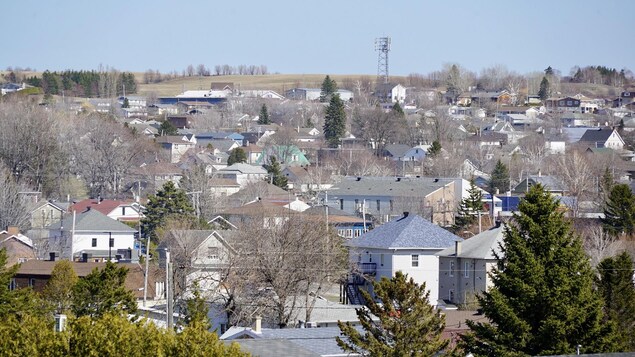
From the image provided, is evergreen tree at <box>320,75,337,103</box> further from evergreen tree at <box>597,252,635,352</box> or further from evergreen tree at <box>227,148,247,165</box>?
evergreen tree at <box>597,252,635,352</box>

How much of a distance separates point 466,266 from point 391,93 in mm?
115105

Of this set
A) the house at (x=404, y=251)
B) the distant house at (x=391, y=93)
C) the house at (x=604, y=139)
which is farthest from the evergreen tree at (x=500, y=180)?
the distant house at (x=391, y=93)

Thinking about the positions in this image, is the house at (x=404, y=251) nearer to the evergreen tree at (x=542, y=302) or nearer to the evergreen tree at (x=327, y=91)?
the evergreen tree at (x=542, y=302)

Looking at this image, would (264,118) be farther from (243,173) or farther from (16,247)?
(16,247)

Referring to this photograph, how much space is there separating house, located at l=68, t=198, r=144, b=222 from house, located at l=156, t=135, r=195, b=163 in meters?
35.0

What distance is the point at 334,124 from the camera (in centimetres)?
10656

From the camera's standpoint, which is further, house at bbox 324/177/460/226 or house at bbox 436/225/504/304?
house at bbox 324/177/460/226

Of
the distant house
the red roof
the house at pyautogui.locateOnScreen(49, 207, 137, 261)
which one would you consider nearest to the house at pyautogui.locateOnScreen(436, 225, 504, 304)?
the house at pyautogui.locateOnScreen(49, 207, 137, 261)

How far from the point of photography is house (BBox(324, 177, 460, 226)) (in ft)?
208

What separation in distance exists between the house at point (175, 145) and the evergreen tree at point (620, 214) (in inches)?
2014

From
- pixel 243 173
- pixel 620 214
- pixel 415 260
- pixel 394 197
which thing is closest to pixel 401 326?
pixel 415 260

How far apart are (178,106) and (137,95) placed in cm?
1846

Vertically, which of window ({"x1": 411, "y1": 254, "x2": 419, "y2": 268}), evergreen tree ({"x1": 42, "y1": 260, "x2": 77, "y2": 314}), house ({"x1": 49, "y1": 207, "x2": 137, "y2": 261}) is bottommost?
house ({"x1": 49, "y1": 207, "x2": 137, "y2": 261})

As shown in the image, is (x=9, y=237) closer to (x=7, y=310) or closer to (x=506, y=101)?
(x=7, y=310)
